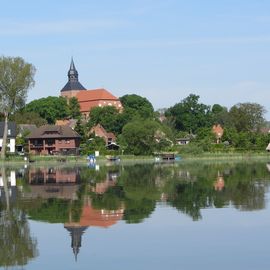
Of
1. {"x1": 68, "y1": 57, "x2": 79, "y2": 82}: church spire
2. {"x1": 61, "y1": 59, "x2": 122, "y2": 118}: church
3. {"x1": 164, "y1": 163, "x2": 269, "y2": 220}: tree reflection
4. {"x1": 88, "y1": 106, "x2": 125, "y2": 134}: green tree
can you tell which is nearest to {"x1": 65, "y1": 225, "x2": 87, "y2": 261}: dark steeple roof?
{"x1": 164, "y1": 163, "x2": 269, "y2": 220}: tree reflection

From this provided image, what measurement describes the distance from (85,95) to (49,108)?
36170 millimetres

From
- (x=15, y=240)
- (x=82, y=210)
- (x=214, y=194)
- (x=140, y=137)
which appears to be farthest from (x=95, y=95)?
(x=15, y=240)

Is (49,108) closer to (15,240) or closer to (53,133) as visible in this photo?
(53,133)

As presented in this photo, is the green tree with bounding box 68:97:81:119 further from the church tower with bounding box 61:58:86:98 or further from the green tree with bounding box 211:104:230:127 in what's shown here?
the church tower with bounding box 61:58:86:98

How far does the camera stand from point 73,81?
155 metres

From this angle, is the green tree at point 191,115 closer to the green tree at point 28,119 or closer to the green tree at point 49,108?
the green tree at point 49,108

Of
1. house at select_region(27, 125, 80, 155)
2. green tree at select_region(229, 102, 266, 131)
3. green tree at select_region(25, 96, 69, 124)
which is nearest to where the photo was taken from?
house at select_region(27, 125, 80, 155)

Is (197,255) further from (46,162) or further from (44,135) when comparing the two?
(44,135)

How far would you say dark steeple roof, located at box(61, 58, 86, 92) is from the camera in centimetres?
15388

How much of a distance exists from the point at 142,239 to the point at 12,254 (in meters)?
3.32

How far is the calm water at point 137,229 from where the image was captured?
44.0 ft

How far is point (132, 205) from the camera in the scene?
2286cm

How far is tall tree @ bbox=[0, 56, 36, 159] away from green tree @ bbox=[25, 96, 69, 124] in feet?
150

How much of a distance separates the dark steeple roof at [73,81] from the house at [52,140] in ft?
229
